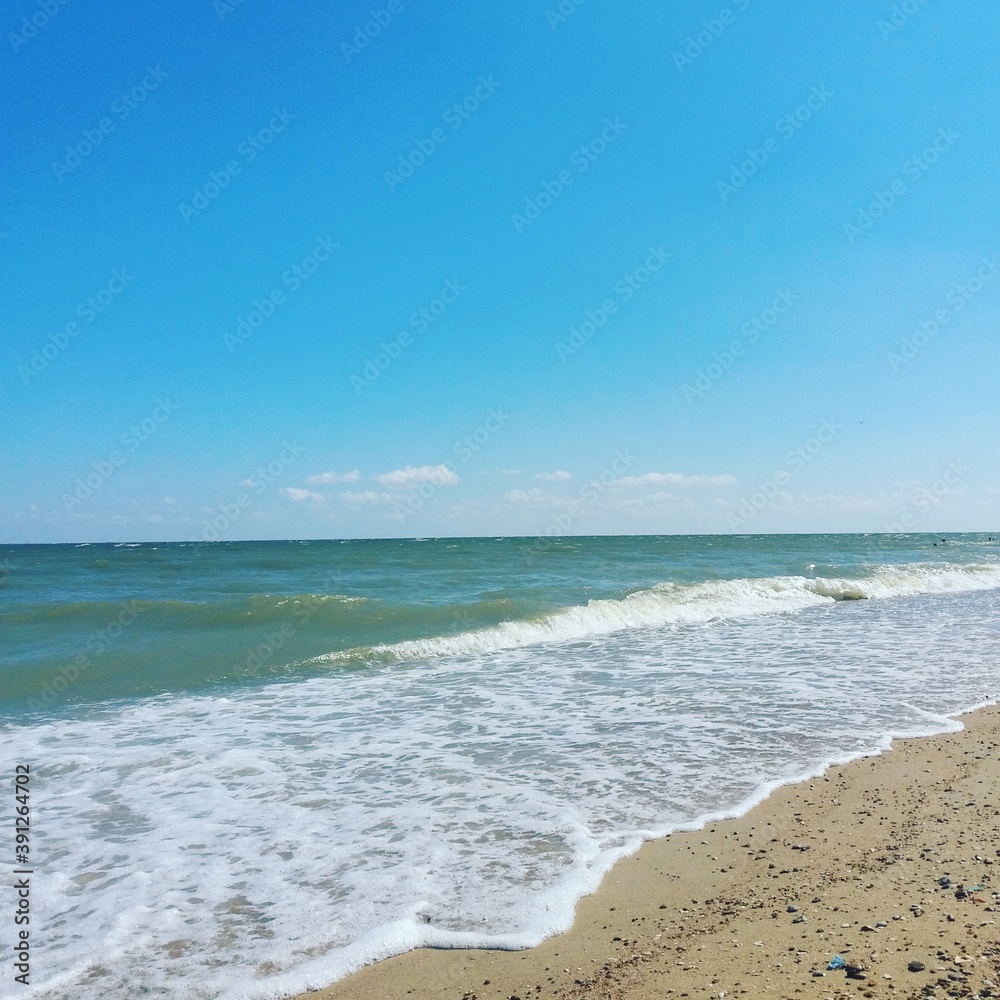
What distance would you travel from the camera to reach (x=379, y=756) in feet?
24.4

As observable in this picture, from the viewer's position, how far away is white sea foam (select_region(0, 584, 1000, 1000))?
400 cm

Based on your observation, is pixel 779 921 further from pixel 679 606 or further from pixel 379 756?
pixel 679 606

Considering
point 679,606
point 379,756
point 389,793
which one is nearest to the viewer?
point 389,793

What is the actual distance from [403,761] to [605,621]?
1136cm

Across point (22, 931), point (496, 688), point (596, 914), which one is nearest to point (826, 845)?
point (596, 914)

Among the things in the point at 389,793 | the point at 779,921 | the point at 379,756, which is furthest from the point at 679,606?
the point at 779,921

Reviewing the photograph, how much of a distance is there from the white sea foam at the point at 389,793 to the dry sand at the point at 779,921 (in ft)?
0.72

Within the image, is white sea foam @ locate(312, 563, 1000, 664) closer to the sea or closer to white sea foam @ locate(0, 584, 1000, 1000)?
the sea

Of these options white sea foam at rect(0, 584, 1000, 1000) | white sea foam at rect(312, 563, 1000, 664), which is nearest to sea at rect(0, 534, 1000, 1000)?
white sea foam at rect(0, 584, 1000, 1000)

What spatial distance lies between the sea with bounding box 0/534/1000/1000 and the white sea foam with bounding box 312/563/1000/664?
133mm

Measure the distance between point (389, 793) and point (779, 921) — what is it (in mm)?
3604

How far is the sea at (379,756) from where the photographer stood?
411cm

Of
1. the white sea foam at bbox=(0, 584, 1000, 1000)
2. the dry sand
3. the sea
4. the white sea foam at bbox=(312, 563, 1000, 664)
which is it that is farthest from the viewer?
the white sea foam at bbox=(312, 563, 1000, 664)

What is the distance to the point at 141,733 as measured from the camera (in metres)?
8.79
